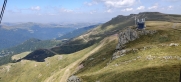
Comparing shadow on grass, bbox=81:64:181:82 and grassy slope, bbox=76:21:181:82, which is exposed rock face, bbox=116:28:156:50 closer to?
grassy slope, bbox=76:21:181:82

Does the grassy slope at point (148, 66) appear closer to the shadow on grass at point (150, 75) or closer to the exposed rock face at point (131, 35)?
the shadow on grass at point (150, 75)

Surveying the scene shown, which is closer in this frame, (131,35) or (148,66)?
(148,66)

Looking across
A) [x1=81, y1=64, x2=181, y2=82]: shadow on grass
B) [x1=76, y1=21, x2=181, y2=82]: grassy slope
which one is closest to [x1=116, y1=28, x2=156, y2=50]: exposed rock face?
[x1=76, y1=21, x2=181, y2=82]: grassy slope

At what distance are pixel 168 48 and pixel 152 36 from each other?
80.2ft

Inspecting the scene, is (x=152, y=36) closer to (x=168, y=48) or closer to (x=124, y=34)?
(x=124, y=34)

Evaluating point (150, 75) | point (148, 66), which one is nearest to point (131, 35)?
point (148, 66)

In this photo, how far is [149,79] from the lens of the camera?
5191cm

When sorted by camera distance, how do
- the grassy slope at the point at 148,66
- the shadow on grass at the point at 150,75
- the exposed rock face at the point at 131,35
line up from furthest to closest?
the exposed rock face at the point at 131,35
the grassy slope at the point at 148,66
the shadow on grass at the point at 150,75

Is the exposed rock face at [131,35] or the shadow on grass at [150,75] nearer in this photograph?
the shadow on grass at [150,75]

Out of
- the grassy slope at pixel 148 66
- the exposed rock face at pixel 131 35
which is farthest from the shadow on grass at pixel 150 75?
the exposed rock face at pixel 131 35

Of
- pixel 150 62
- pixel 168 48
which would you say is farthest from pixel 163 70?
pixel 168 48

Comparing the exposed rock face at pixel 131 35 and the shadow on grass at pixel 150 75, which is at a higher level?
the exposed rock face at pixel 131 35

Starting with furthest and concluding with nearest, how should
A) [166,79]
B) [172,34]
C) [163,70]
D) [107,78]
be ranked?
1. [172,34]
2. [107,78]
3. [163,70]
4. [166,79]

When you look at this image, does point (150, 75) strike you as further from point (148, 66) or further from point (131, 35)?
point (131, 35)
